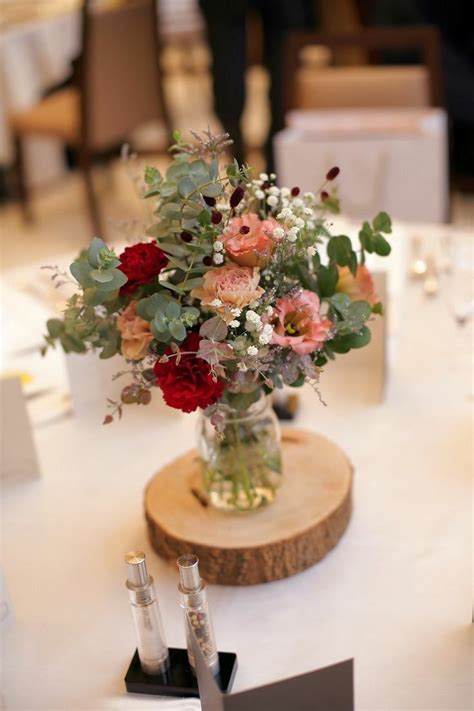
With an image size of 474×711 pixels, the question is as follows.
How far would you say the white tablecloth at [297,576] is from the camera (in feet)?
3.58

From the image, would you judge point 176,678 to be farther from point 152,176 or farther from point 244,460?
point 152,176

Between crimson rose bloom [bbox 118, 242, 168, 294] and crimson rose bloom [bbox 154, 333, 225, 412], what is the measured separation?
0.10m

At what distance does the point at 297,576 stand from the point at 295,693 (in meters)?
0.39

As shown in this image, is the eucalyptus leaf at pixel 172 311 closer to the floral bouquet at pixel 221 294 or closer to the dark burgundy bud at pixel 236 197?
the floral bouquet at pixel 221 294

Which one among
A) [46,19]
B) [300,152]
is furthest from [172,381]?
[46,19]

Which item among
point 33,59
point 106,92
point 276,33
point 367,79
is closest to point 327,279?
point 367,79

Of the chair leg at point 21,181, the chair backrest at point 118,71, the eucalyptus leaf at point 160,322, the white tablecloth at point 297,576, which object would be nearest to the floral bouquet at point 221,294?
the eucalyptus leaf at point 160,322

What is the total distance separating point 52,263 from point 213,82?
2125 millimetres

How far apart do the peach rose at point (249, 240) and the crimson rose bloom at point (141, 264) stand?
9 cm

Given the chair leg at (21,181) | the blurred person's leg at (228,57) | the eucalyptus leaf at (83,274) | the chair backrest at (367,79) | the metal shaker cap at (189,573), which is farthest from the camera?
the chair leg at (21,181)

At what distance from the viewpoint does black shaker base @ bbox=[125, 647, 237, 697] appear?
106 centimetres

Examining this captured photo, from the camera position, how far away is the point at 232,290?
3.39 ft

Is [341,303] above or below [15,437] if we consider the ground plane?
above

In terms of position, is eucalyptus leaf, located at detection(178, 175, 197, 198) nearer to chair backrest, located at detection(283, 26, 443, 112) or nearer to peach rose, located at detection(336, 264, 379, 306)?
peach rose, located at detection(336, 264, 379, 306)
